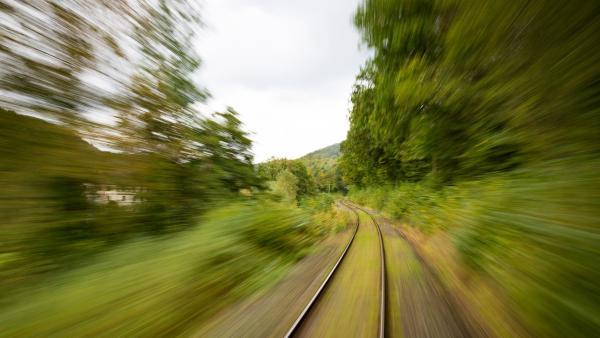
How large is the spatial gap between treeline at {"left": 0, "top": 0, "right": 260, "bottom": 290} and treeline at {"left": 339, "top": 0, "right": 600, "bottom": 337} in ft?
22.4

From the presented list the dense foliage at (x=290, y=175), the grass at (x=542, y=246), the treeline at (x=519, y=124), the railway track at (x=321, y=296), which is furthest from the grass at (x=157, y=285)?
the dense foliage at (x=290, y=175)

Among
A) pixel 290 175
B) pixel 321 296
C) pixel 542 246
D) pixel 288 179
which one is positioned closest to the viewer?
pixel 542 246

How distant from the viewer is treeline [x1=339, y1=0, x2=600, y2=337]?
8.01 ft

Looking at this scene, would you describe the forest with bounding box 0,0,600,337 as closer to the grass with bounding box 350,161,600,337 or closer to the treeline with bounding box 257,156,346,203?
the grass with bounding box 350,161,600,337

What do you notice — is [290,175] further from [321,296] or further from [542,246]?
[542,246]

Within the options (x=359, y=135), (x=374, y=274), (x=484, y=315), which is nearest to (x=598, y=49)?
(x=484, y=315)

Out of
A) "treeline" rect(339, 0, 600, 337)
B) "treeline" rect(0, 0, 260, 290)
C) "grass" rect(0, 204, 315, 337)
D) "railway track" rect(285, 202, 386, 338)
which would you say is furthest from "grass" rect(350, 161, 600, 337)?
"treeline" rect(0, 0, 260, 290)

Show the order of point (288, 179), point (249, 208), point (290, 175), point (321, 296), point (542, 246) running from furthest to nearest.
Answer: point (290, 175) < point (288, 179) < point (249, 208) < point (321, 296) < point (542, 246)

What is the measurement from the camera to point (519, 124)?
12.2 ft

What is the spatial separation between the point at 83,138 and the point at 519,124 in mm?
8883

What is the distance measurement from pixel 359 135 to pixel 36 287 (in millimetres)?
19871

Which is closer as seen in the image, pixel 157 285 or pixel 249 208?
pixel 157 285

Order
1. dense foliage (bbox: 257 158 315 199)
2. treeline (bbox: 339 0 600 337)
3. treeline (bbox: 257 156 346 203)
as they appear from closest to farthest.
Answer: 1. treeline (bbox: 339 0 600 337)
2. treeline (bbox: 257 156 346 203)
3. dense foliage (bbox: 257 158 315 199)

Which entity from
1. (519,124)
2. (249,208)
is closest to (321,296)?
(249,208)
